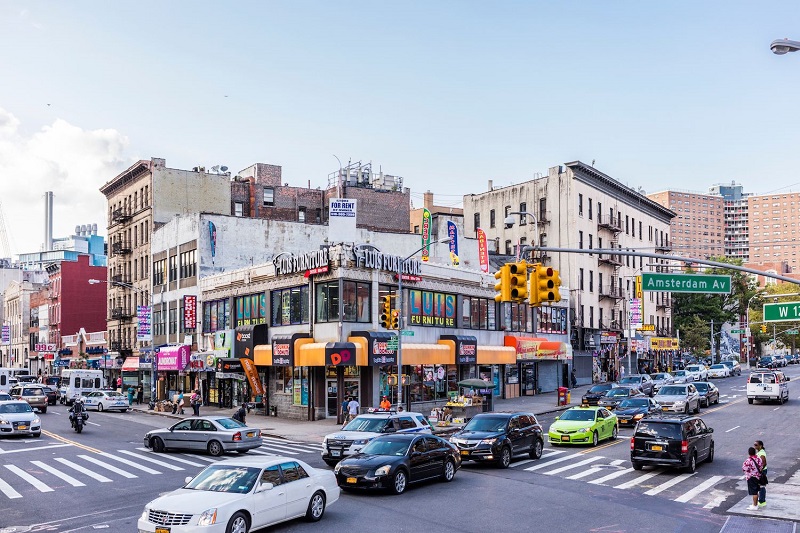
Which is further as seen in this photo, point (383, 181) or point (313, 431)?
point (383, 181)

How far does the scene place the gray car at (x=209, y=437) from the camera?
29953 mm

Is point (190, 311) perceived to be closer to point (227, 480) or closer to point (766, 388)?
point (766, 388)

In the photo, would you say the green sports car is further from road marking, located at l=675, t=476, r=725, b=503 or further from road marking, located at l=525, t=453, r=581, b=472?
road marking, located at l=675, t=476, r=725, b=503

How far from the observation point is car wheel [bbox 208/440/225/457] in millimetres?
29984

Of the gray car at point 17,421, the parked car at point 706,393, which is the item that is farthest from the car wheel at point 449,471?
the parked car at point 706,393

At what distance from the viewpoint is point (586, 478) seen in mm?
24500

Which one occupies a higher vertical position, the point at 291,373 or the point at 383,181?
the point at 383,181

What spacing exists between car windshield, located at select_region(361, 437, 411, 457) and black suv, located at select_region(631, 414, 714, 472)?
8128mm

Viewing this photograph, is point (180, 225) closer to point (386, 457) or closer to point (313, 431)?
point (313, 431)

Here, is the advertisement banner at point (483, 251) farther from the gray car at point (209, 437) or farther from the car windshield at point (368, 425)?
the car windshield at point (368, 425)

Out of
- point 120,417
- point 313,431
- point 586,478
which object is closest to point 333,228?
point 313,431

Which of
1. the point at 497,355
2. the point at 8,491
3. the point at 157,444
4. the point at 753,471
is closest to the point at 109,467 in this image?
the point at 157,444

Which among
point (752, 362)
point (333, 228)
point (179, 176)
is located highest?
point (179, 176)

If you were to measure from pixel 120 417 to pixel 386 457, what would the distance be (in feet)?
118
